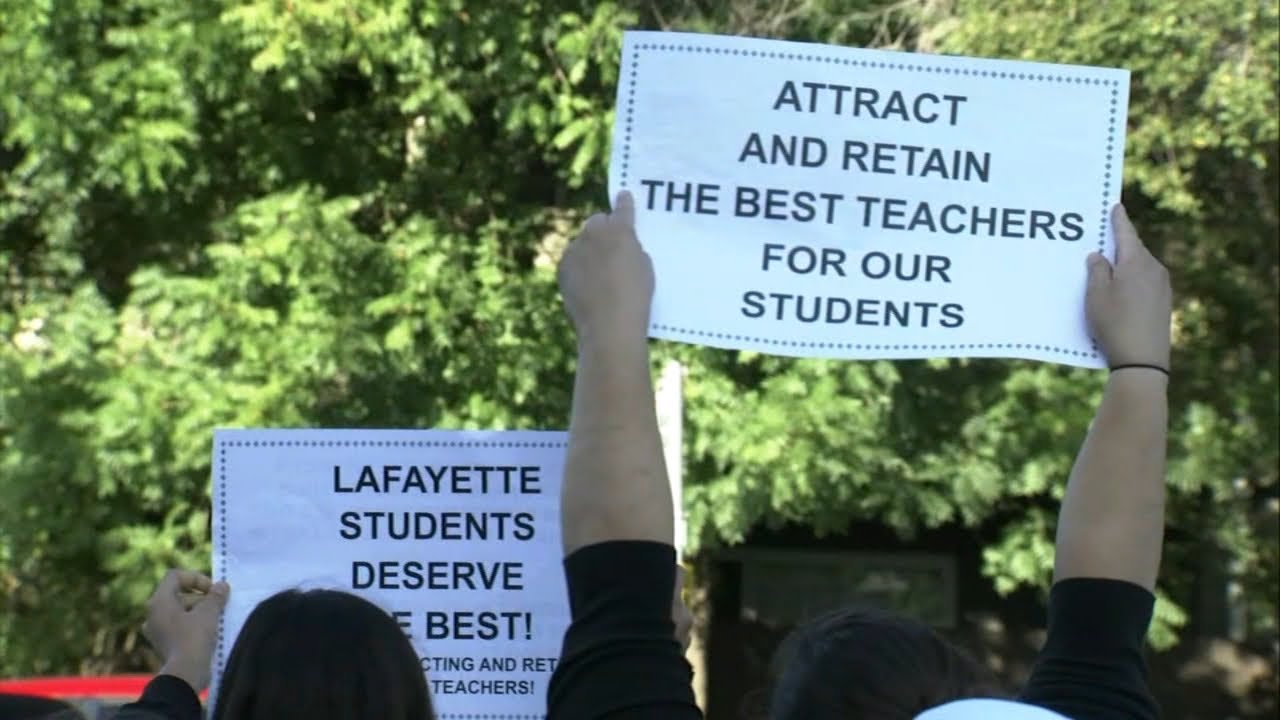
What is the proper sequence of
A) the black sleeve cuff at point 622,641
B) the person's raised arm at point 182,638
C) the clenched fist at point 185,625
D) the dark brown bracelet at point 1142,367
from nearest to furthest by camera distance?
1. the black sleeve cuff at point 622,641
2. the dark brown bracelet at point 1142,367
3. the person's raised arm at point 182,638
4. the clenched fist at point 185,625

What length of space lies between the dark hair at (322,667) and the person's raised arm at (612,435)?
22 centimetres

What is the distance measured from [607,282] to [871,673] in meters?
0.46

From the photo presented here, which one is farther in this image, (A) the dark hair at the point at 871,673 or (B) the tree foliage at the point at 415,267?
(B) the tree foliage at the point at 415,267

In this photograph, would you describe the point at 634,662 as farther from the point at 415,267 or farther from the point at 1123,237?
the point at 415,267

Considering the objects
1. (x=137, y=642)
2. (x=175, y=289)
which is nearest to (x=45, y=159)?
(x=175, y=289)

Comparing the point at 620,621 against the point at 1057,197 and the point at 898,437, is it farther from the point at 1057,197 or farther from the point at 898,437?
the point at 898,437

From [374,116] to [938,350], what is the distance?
6.17 m

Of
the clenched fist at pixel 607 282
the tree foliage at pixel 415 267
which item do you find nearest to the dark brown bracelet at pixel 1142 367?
the clenched fist at pixel 607 282

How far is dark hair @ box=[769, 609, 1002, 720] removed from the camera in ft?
5.09

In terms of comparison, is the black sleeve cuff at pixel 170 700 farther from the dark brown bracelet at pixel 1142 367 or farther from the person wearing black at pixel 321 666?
the dark brown bracelet at pixel 1142 367

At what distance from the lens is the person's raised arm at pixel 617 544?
140cm

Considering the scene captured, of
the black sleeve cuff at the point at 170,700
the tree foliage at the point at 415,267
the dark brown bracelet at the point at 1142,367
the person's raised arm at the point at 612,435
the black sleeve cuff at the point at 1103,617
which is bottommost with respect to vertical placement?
the black sleeve cuff at the point at 170,700

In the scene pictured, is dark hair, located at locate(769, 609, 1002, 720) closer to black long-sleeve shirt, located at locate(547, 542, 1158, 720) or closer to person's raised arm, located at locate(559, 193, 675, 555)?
black long-sleeve shirt, located at locate(547, 542, 1158, 720)

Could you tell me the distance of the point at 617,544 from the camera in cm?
147
